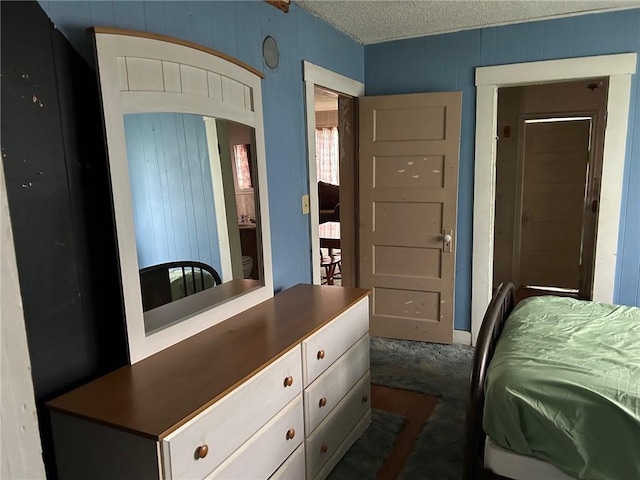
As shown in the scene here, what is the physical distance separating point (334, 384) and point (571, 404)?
37.7 inches

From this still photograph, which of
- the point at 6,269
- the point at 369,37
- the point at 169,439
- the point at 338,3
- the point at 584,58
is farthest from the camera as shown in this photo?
the point at 369,37

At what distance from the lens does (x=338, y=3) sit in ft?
9.02

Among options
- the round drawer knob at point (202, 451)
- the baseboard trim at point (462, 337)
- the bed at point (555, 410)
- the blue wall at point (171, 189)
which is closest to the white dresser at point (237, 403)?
the round drawer knob at point (202, 451)

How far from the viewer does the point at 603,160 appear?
313cm

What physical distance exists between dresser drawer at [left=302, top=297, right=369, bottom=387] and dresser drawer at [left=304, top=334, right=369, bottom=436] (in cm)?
4

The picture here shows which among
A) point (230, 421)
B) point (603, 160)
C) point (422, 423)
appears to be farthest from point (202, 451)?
point (603, 160)

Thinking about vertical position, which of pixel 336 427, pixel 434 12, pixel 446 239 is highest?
pixel 434 12

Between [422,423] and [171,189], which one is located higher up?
[171,189]

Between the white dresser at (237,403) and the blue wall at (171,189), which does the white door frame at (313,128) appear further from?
the blue wall at (171,189)

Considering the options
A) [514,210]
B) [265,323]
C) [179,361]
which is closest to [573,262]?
[514,210]

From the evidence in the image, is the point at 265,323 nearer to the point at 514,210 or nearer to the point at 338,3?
the point at 338,3

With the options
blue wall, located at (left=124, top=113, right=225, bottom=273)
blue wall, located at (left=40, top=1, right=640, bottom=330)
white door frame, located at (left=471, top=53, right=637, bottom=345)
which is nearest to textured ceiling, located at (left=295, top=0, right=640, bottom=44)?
blue wall, located at (left=40, top=1, right=640, bottom=330)

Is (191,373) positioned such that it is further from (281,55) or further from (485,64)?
(485,64)

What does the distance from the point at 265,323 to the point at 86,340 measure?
713mm
